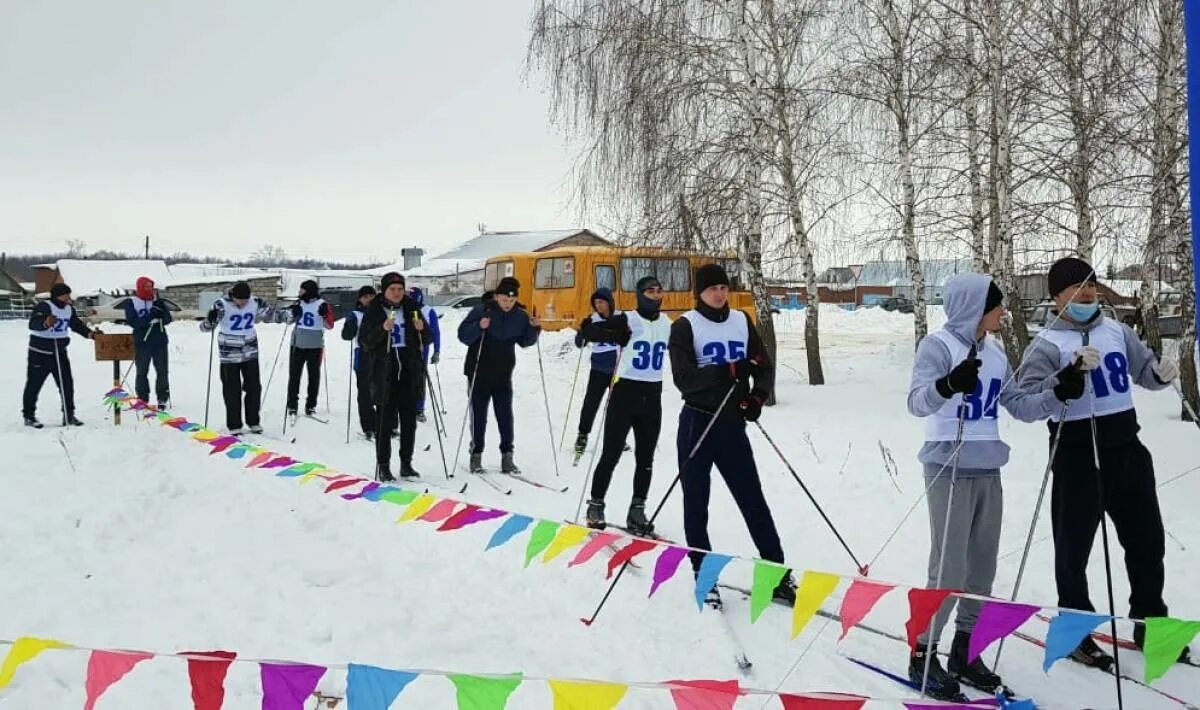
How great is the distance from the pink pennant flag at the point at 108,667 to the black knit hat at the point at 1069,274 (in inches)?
153

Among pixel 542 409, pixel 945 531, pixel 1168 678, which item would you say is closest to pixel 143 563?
pixel 945 531

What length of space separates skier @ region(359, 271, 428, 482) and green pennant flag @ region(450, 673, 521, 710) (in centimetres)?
501

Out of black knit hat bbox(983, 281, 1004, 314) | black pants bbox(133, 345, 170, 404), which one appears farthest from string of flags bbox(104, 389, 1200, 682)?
black pants bbox(133, 345, 170, 404)

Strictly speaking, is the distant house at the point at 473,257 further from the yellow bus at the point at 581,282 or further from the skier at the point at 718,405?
the skier at the point at 718,405

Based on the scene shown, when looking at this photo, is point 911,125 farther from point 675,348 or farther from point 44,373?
point 44,373

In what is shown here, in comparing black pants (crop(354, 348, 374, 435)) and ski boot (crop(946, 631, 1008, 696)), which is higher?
black pants (crop(354, 348, 374, 435))

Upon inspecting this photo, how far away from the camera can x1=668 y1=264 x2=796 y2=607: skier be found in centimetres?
441

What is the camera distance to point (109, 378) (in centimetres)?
1541

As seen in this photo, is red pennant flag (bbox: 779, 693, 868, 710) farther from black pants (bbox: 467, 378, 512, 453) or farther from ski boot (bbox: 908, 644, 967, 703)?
black pants (bbox: 467, 378, 512, 453)

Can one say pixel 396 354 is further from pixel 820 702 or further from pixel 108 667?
pixel 820 702

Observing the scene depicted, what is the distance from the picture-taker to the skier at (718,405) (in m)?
4.41


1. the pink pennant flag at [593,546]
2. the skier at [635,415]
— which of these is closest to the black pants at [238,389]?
the skier at [635,415]

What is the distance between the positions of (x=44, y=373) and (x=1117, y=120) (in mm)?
12417

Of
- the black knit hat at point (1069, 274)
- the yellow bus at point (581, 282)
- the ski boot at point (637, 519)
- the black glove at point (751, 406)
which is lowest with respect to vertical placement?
the ski boot at point (637, 519)
